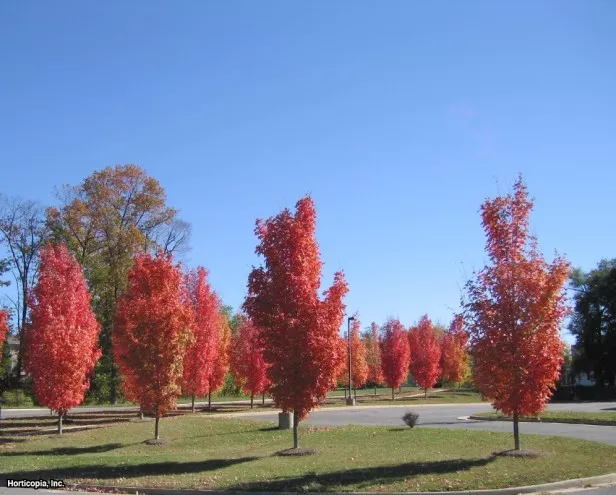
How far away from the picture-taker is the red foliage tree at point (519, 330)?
14.6 metres

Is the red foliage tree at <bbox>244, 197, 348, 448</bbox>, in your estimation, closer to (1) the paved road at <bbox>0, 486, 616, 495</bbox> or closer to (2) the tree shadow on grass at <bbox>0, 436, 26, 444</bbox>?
(1) the paved road at <bbox>0, 486, 616, 495</bbox>

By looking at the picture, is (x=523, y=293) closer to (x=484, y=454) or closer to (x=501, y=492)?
(x=484, y=454)

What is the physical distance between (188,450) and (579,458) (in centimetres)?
1149

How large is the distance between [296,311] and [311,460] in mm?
3913

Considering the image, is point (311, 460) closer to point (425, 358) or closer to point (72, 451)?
point (72, 451)

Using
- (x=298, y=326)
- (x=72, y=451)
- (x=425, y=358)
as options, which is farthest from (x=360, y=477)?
(x=425, y=358)

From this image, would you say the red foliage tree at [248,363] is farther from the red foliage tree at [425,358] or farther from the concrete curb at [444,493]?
the concrete curb at [444,493]

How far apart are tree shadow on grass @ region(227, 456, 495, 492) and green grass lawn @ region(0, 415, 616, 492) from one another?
0.07 feet

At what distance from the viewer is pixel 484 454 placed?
15336mm

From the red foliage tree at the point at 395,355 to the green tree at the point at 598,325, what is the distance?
2175cm

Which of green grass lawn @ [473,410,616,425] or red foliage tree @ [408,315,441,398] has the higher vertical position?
red foliage tree @ [408,315,441,398]

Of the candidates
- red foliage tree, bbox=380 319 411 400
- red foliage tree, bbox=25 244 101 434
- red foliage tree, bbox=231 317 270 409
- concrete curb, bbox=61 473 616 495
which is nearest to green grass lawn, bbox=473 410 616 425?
red foliage tree, bbox=231 317 270 409

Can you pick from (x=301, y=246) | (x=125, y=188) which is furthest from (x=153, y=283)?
(x=125, y=188)

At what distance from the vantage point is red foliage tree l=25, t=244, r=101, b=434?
2445 cm
